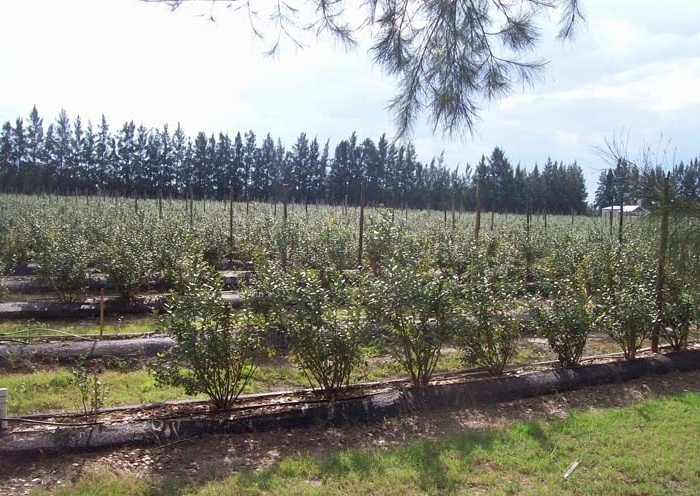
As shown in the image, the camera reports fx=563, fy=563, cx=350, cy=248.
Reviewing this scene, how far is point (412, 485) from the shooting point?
10.7 feet

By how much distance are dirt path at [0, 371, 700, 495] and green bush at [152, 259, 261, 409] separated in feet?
1.53

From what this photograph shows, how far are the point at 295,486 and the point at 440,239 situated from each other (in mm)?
10735

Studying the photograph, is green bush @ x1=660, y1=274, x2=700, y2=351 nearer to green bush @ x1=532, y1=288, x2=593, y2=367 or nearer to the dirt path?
green bush @ x1=532, y1=288, x2=593, y2=367

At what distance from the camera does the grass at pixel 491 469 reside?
3.21 metres

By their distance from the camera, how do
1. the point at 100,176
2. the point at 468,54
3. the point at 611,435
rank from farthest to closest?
the point at 100,176
the point at 611,435
the point at 468,54

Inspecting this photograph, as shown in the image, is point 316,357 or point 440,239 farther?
point 440,239

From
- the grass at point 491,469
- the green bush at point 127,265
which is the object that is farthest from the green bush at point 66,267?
the grass at point 491,469

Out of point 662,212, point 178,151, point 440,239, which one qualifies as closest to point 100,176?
point 178,151

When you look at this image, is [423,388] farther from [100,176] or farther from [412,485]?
[100,176]

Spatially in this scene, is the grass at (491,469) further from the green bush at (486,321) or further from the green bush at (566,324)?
the green bush at (566,324)

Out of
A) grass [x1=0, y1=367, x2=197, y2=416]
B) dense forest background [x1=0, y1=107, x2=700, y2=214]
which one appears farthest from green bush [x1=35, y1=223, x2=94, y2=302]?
dense forest background [x1=0, y1=107, x2=700, y2=214]

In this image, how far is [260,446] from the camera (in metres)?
3.95

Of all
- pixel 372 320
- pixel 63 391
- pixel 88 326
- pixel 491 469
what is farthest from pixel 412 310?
pixel 88 326

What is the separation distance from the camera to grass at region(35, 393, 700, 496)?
3.21 metres
